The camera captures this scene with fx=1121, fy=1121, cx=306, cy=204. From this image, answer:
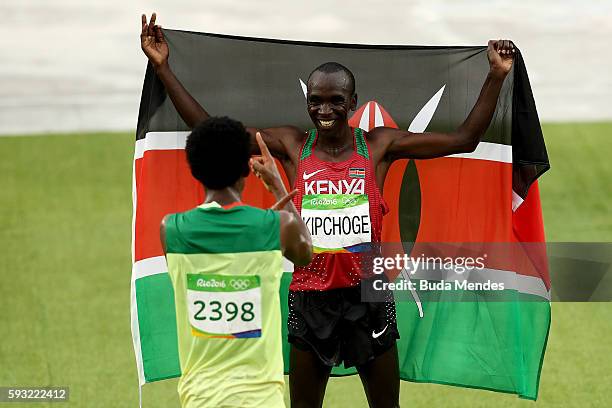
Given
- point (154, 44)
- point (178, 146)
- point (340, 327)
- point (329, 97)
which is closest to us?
point (329, 97)

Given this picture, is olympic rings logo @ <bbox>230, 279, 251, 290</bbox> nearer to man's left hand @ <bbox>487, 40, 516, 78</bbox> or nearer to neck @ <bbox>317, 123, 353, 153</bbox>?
neck @ <bbox>317, 123, 353, 153</bbox>

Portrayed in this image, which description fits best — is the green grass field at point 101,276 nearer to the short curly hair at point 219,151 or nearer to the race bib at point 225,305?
the race bib at point 225,305

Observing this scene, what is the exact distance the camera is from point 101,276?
14773mm

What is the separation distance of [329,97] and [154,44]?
1.17m

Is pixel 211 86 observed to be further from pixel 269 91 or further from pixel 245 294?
pixel 245 294

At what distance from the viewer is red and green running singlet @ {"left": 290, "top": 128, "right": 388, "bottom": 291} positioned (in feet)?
19.5

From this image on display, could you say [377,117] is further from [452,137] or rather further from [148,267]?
[148,267]

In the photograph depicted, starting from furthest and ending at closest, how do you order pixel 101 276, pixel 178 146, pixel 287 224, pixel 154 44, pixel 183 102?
pixel 101 276
pixel 178 146
pixel 154 44
pixel 183 102
pixel 287 224

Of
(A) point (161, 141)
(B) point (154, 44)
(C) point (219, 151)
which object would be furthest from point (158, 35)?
Result: (C) point (219, 151)

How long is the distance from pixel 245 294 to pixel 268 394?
39cm

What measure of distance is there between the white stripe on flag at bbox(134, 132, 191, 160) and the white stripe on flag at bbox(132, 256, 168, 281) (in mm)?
642

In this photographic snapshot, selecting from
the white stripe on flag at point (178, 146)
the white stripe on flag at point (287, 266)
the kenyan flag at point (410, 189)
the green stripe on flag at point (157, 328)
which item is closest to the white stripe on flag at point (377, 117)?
the kenyan flag at point (410, 189)

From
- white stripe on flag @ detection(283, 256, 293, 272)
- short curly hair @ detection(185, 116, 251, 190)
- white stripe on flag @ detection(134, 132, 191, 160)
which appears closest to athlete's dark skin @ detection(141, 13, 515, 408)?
white stripe on flag @ detection(134, 132, 191, 160)

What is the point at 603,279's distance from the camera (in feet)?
31.1
